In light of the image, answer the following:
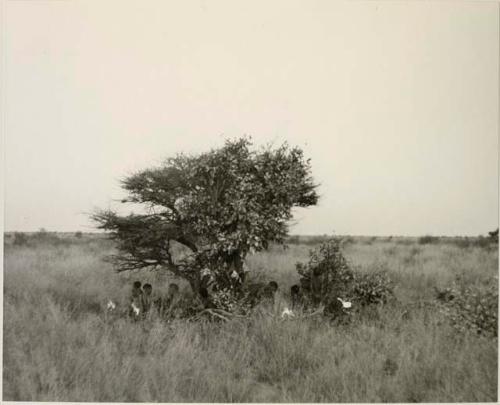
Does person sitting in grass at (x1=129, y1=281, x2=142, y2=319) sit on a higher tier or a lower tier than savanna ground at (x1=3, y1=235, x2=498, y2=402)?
higher

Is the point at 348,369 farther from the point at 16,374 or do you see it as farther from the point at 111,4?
the point at 111,4

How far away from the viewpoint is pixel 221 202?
8078mm

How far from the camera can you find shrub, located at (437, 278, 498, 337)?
7.31m

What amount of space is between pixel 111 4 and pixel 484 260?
23.2 ft

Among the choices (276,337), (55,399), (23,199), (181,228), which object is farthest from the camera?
(181,228)

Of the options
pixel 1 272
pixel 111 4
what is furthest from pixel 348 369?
pixel 111 4

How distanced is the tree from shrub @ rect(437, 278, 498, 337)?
7.81 feet

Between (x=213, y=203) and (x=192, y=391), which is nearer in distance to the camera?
(x=192, y=391)

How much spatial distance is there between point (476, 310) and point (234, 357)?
3.11 meters

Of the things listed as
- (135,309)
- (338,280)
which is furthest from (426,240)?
(135,309)

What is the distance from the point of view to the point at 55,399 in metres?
6.53

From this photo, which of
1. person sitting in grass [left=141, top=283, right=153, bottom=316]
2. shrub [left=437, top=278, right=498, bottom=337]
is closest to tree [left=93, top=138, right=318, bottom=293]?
person sitting in grass [left=141, top=283, right=153, bottom=316]

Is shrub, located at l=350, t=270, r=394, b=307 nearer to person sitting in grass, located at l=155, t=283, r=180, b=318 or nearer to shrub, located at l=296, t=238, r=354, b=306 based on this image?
shrub, located at l=296, t=238, r=354, b=306

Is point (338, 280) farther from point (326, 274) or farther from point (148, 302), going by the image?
point (148, 302)
